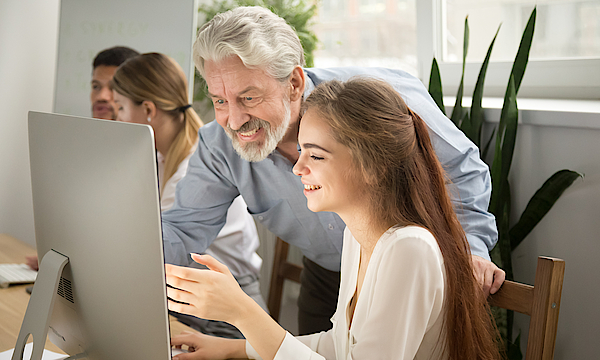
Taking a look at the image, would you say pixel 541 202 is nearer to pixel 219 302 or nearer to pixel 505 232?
pixel 505 232

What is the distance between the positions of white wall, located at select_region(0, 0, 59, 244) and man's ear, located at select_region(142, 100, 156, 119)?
967 mm

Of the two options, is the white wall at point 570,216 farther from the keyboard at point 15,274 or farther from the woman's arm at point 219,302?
the keyboard at point 15,274

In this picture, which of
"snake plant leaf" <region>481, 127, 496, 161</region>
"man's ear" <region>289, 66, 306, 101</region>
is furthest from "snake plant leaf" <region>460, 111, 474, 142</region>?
"man's ear" <region>289, 66, 306, 101</region>

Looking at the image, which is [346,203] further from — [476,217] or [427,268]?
[476,217]

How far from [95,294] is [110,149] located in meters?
0.24

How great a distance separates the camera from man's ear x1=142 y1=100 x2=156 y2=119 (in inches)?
78.0

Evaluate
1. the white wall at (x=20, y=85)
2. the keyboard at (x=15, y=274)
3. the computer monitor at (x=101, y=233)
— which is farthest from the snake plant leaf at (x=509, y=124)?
the white wall at (x=20, y=85)

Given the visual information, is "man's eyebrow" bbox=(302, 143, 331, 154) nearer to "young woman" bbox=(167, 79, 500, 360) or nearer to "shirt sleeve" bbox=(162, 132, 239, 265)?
"young woman" bbox=(167, 79, 500, 360)

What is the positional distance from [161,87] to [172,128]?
0.60ft

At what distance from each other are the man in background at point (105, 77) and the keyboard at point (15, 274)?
785 millimetres

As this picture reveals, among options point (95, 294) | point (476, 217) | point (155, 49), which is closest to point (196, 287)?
point (95, 294)

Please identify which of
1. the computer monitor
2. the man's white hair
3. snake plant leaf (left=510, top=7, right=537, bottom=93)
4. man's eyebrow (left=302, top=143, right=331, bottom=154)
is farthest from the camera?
snake plant leaf (left=510, top=7, right=537, bottom=93)

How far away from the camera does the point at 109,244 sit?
70 cm

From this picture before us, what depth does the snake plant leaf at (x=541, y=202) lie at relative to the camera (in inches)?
50.6
